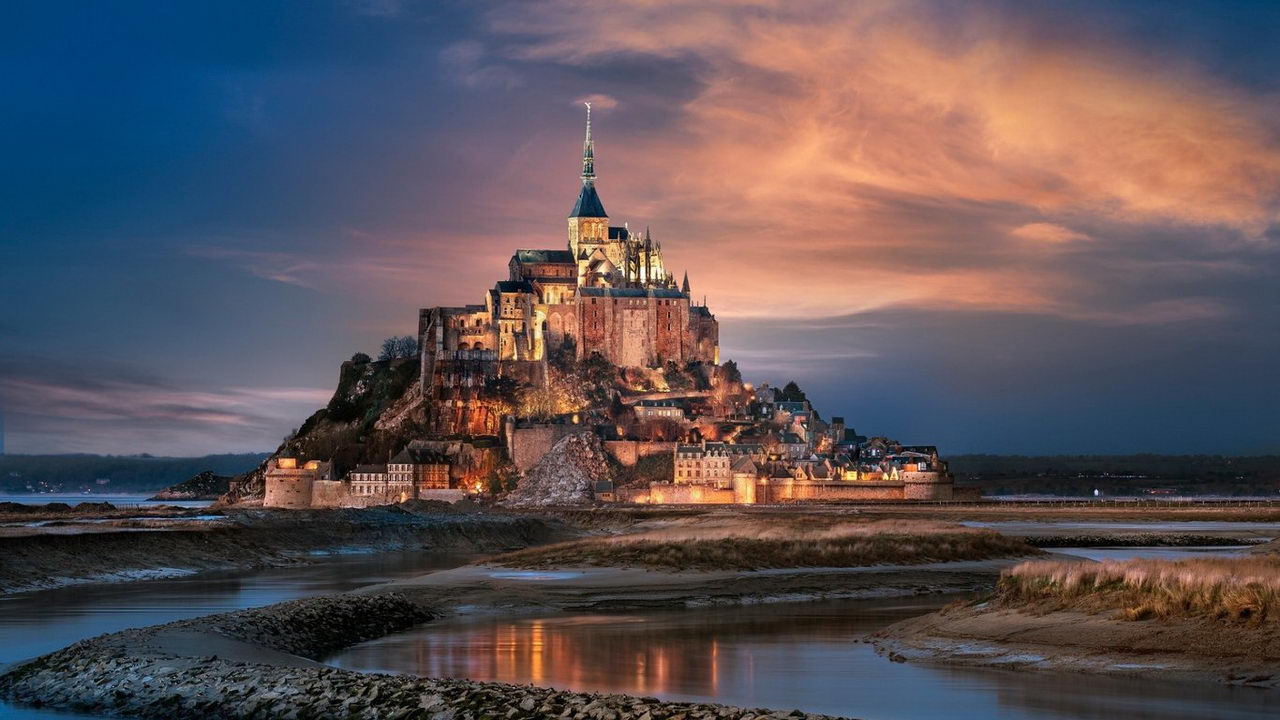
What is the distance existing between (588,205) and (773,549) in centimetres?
12958

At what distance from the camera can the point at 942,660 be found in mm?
22922

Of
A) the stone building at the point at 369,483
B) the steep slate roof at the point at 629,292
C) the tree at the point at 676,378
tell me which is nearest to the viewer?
the stone building at the point at 369,483

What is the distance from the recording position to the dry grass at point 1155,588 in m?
20.8

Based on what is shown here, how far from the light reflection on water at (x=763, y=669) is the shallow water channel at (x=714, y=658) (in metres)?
0.03

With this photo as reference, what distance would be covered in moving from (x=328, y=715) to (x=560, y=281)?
144m

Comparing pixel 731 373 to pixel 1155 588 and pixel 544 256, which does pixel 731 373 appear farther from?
pixel 1155 588

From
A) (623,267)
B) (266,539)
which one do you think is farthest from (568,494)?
(266,539)

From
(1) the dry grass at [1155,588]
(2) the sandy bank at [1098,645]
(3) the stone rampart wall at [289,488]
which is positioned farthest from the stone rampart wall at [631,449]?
(2) the sandy bank at [1098,645]

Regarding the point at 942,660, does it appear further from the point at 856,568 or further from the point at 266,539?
the point at 266,539

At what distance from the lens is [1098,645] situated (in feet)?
70.8

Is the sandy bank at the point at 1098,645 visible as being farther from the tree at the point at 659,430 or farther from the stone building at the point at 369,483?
the tree at the point at 659,430

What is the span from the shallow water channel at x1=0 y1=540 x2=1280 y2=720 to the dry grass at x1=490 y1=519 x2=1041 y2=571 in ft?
24.1

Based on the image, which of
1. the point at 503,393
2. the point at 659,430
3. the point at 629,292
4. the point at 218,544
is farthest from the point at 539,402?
the point at 218,544

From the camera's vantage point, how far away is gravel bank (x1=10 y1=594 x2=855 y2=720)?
Result: 54.3 ft
